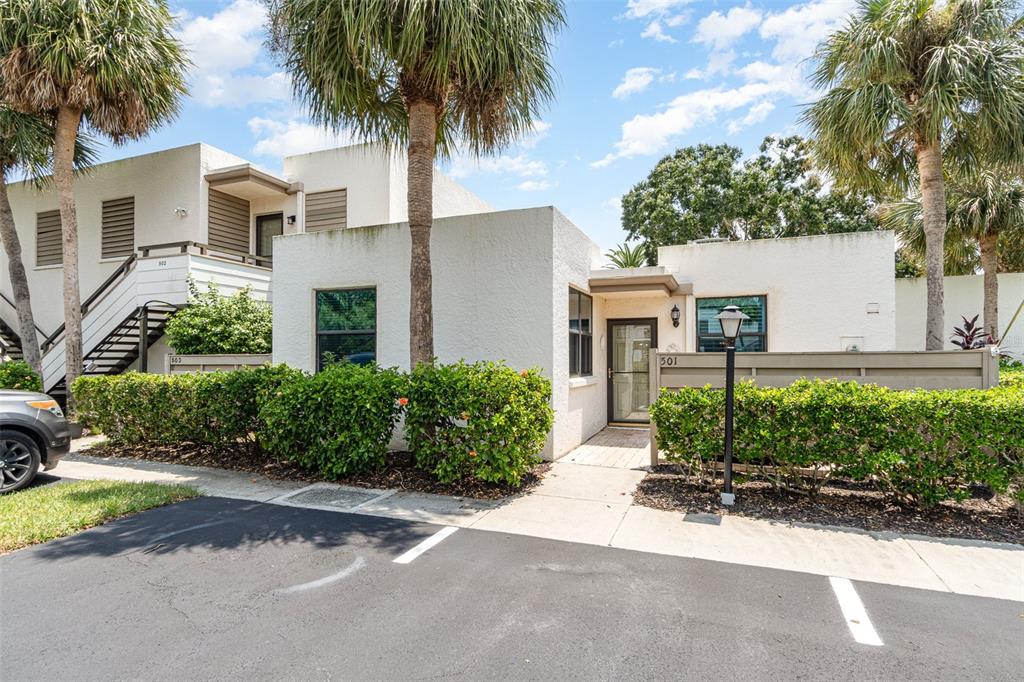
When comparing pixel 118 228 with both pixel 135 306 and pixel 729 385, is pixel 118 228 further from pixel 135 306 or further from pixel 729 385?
pixel 729 385

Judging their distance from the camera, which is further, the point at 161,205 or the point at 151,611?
the point at 161,205

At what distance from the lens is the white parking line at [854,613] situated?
10.0 ft


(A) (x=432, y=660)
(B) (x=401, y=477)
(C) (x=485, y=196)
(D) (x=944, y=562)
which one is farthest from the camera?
(C) (x=485, y=196)

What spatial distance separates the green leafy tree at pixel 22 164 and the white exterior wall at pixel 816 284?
44.3ft

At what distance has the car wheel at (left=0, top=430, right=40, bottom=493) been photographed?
5941 mm

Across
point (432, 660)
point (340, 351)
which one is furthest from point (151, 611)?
point (340, 351)

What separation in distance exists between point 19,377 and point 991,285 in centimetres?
2138

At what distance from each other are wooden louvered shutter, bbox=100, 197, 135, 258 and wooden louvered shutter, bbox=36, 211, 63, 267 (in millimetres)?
1447

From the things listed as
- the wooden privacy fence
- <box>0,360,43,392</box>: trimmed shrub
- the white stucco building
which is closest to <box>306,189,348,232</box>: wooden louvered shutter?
the white stucco building

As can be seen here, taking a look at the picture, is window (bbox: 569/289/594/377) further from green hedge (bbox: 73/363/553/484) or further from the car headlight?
the car headlight

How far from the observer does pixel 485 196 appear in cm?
1583

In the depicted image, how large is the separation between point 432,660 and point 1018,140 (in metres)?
10.9

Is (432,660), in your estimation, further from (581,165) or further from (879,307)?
(879,307)

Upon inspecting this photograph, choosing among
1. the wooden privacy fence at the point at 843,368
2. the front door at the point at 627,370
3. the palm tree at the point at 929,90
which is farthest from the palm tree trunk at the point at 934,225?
the front door at the point at 627,370
